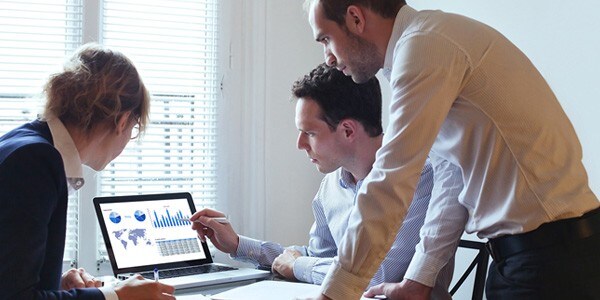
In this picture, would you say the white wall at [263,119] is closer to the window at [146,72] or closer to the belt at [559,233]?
the window at [146,72]

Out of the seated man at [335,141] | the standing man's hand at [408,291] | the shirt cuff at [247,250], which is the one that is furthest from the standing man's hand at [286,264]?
the standing man's hand at [408,291]

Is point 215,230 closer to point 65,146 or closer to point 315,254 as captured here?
point 315,254

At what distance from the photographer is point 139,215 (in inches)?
103

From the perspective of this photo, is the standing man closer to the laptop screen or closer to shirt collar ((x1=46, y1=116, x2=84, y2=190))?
shirt collar ((x1=46, y1=116, x2=84, y2=190))

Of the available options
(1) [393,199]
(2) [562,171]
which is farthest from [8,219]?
(2) [562,171]

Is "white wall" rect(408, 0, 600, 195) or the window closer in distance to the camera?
"white wall" rect(408, 0, 600, 195)

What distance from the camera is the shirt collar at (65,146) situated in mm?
1613

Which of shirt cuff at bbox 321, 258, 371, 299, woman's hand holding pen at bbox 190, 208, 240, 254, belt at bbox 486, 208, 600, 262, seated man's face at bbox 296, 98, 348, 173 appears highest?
seated man's face at bbox 296, 98, 348, 173

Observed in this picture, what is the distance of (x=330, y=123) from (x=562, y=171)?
1011 millimetres

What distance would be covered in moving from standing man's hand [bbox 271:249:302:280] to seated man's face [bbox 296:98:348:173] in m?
0.32

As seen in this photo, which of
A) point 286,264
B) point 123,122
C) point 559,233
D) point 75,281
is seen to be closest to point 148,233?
point 286,264

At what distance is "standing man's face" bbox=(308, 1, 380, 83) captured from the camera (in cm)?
174

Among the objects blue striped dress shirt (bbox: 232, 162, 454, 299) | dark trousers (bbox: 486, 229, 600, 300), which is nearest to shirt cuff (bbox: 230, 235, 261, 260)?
blue striped dress shirt (bbox: 232, 162, 454, 299)

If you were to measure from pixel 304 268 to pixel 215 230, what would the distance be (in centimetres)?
41
